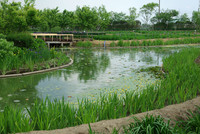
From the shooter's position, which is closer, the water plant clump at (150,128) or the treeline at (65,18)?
the water plant clump at (150,128)

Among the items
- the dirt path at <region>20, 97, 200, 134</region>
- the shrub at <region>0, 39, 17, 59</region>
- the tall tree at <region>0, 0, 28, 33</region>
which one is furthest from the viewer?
the tall tree at <region>0, 0, 28, 33</region>

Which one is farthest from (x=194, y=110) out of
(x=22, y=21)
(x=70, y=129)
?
(x=22, y=21)

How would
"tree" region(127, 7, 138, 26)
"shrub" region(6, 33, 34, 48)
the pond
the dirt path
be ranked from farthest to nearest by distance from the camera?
"tree" region(127, 7, 138, 26), "shrub" region(6, 33, 34, 48), the pond, the dirt path

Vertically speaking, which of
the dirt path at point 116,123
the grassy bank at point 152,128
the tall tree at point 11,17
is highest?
the tall tree at point 11,17

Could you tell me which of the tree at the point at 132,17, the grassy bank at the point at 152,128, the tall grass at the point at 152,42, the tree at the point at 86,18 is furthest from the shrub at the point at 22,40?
the tree at the point at 132,17

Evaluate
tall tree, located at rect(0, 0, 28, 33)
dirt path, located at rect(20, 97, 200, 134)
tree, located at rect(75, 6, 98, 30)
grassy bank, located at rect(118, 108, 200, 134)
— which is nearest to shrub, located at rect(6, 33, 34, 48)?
dirt path, located at rect(20, 97, 200, 134)

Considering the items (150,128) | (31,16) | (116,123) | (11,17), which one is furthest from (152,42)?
(150,128)

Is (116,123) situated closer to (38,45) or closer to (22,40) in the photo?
(38,45)

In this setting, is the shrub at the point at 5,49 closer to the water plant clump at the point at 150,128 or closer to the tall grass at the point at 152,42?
the water plant clump at the point at 150,128

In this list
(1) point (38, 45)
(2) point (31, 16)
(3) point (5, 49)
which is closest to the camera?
(3) point (5, 49)

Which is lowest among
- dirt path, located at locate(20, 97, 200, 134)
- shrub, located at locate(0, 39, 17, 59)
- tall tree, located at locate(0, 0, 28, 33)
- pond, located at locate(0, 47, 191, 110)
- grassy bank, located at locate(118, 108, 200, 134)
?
pond, located at locate(0, 47, 191, 110)

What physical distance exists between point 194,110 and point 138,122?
5.89 feet

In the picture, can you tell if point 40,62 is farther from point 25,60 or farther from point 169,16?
point 169,16

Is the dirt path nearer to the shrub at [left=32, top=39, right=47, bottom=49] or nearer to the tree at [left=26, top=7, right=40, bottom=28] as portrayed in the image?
the shrub at [left=32, top=39, right=47, bottom=49]
